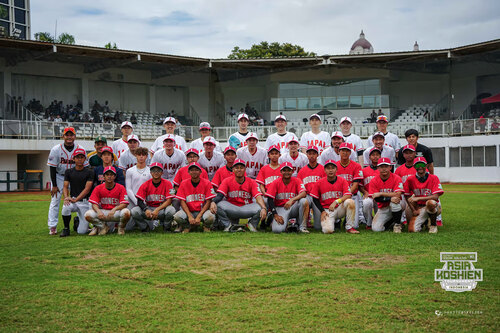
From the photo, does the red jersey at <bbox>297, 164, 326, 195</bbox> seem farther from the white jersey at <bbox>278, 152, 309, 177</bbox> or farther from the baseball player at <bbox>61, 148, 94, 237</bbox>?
the baseball player at <bbox>61, 148, 94, 237</bbox>

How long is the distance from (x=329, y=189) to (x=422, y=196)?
5.49 ft

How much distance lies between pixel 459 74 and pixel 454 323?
121 feet

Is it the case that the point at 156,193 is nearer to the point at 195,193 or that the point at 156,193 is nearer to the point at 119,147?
the point at 195,193

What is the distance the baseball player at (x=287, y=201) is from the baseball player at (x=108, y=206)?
2.66 meters

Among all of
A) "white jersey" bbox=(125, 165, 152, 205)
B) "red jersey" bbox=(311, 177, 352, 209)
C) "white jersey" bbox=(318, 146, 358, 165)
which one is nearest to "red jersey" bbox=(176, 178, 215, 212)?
"white jersey" bbox=(125, 165, 152, 205)

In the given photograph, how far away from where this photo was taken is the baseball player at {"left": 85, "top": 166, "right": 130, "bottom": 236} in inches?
370

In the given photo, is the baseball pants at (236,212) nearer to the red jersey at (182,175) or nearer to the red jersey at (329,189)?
the red jersey at (182,175)

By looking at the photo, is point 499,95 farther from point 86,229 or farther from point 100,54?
point 86,229

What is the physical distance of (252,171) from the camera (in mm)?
10773

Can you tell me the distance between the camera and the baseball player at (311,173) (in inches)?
384

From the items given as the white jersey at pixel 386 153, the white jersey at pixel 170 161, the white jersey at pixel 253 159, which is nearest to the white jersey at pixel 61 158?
the white jersey at pixel 170 161

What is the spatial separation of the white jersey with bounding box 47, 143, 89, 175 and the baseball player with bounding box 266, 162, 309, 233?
3696 mm

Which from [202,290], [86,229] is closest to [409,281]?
[202,290]

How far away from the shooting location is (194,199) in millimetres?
9758
